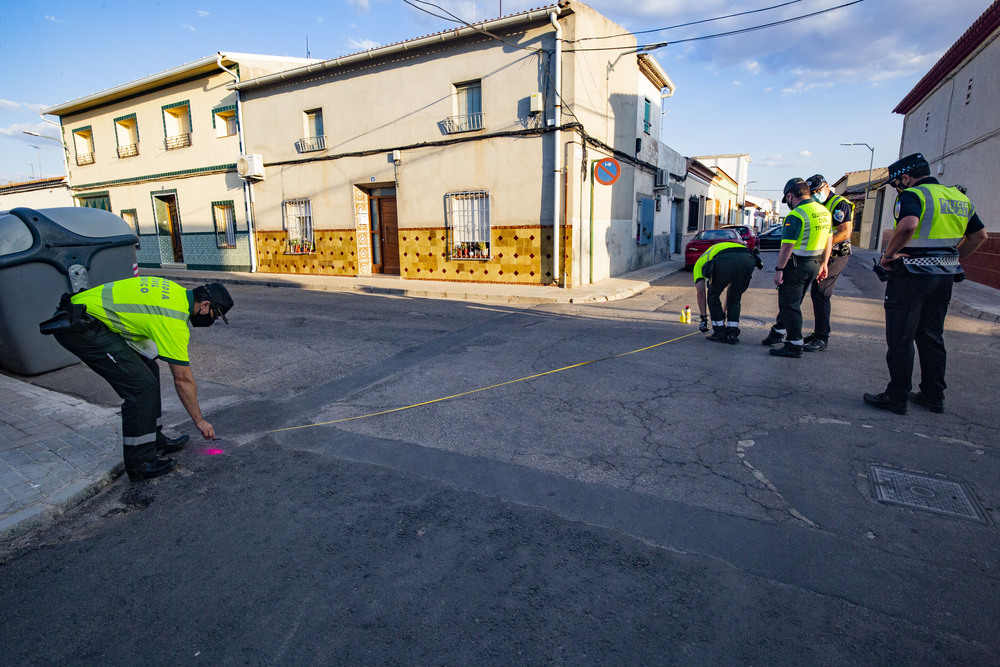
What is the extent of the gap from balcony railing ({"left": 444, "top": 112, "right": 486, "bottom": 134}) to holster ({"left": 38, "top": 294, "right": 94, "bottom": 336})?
11.7m

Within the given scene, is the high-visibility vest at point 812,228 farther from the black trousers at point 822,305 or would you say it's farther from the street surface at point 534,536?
the street surface at point 534,536

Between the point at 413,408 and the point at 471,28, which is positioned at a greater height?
the point at 471,28

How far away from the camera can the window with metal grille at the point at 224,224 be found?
18672 millimetres

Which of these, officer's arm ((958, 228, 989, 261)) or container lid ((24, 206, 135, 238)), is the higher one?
container lid ((24, 206, 135, 238))

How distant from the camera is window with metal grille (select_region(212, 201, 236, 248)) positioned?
18672 millimetres

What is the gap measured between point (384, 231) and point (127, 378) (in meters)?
13.5

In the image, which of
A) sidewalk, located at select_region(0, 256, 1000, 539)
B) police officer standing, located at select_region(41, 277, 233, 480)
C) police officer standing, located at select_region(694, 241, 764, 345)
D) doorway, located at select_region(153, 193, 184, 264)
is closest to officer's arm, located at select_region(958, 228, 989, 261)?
police officer standing, located at select_region(694, 241, 764, 345)

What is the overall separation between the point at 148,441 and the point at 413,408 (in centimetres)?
196

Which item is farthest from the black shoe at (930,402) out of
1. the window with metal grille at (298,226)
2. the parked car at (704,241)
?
the window with metal grille at (298,226)

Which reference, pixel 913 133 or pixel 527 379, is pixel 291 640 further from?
pixel 913 133

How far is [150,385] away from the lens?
3.51 meters

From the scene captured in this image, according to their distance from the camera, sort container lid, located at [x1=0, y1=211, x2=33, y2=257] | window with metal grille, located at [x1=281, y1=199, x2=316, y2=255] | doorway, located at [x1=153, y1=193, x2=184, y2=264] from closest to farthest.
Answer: container lid, located at [x1=0, y1=211, x2=33, y2=257]
window with metal grille, located at [x1=281, y1=199, x2=316, y2=255]
doorway, located at [x1=153, y1=193, x2=184, y2=264]

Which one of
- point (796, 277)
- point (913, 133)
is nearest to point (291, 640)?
point (796, 277)

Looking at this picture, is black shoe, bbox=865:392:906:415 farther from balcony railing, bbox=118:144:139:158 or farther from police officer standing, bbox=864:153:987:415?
balcony railing, bbox=118:144:139:158
